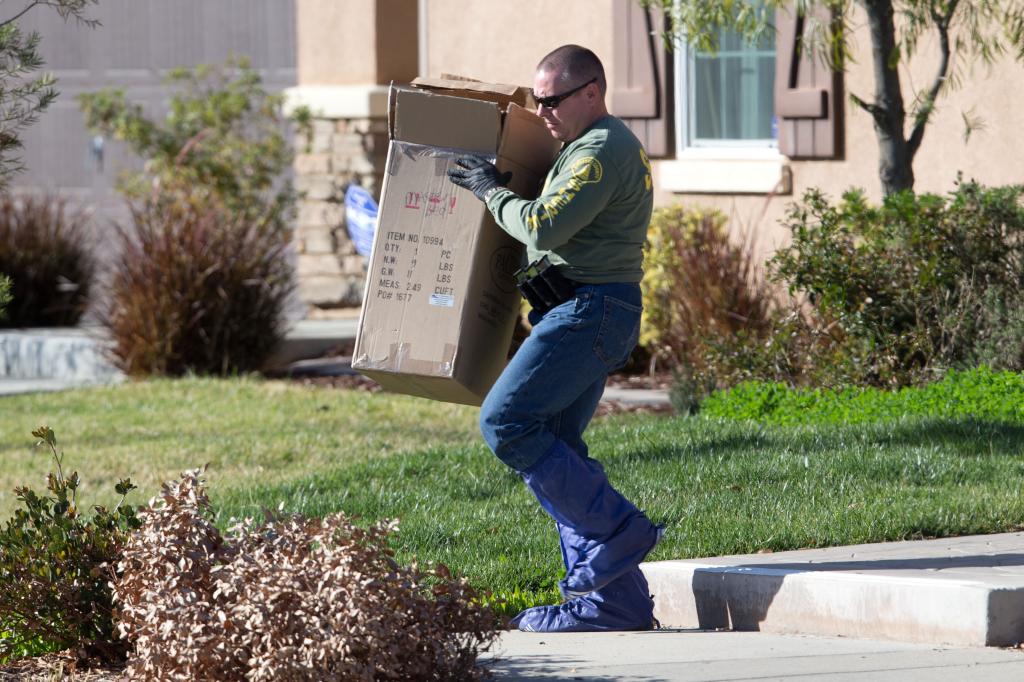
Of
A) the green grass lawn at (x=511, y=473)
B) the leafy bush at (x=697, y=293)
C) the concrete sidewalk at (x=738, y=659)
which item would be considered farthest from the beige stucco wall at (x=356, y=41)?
the concrete sidewalk at (x=738, y=659)

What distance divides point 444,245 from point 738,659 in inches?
60.7

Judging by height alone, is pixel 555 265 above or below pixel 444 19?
below

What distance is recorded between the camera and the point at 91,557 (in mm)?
4457

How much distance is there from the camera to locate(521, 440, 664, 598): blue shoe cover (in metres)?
4.53

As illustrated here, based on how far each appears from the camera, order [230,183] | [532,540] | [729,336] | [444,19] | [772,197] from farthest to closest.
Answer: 1. [230,183]
2. [444,19]
3. [772,197]
4. [729,336]
5. [532,540]

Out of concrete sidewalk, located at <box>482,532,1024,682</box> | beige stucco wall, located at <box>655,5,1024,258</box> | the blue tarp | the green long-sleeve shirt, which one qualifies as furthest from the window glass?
the green long-sleeve shirt

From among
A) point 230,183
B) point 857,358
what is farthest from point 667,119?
point 230,183

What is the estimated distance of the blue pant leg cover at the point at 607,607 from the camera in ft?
15.6

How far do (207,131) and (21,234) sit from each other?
6.52 ft

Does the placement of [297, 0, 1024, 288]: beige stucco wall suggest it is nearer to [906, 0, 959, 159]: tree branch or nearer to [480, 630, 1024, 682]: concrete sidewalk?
[906, 0, 959, 159]: tree branch

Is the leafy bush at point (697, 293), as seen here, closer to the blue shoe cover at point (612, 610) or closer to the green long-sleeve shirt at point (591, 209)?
the blue shoe cover at point (612, 610)

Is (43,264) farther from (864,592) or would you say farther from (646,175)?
(864,592)

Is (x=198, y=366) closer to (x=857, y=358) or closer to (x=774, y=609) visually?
(x=857, y=358)

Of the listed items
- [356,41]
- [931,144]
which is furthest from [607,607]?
[356,41]
